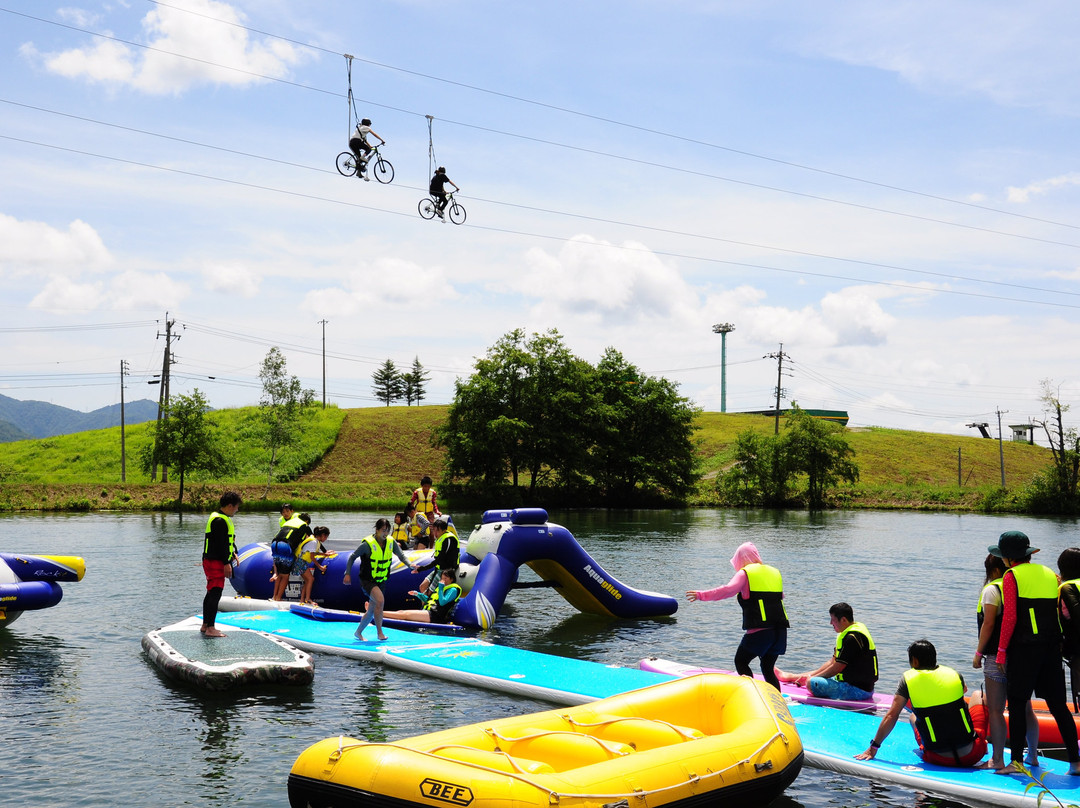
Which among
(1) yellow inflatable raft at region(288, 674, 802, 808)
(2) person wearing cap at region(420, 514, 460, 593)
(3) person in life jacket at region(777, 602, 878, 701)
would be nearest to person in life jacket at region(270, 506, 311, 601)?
(2) person wearing cap at region(420, 514, 460, 593)

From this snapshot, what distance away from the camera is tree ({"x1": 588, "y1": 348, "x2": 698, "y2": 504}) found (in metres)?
64.8

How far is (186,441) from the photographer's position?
52812mm

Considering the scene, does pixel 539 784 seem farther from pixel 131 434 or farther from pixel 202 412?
pixel 131 434

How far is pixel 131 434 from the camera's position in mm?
82562

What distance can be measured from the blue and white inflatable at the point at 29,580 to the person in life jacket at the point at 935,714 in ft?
43.3

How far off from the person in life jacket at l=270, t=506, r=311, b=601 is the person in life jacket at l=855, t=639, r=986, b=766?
12.7m

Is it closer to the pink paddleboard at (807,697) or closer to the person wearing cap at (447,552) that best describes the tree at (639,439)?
the person wearing cap at (447,552)

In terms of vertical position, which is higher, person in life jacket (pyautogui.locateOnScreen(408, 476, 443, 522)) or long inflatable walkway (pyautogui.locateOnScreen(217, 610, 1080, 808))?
person in life jacket (pyautogui.locateOnScreen(408, 476, 443, 522))

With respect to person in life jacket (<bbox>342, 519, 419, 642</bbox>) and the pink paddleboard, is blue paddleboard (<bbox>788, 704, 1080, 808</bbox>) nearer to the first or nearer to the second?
the pink paddleboard

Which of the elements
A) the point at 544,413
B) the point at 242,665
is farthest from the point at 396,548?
the point at 544,413

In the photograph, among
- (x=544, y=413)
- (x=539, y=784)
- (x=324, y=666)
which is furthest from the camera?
(x=544, y=413)

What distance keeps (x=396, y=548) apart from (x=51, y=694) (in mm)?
5288

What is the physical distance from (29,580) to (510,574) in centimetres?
842

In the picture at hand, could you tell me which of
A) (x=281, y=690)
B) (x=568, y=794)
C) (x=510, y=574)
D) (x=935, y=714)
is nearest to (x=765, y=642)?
(x=935, y=714)
